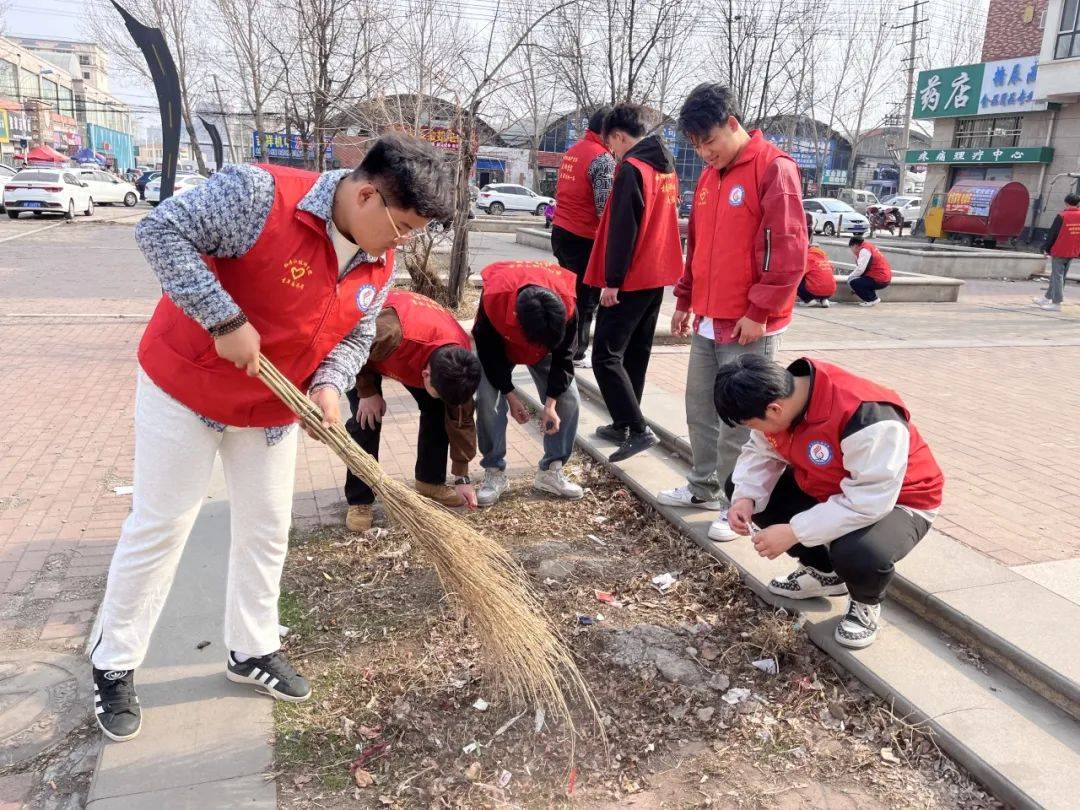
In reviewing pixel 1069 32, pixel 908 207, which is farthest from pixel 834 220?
pixel 1069 32

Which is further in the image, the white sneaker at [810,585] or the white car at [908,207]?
the white car at [908,207]

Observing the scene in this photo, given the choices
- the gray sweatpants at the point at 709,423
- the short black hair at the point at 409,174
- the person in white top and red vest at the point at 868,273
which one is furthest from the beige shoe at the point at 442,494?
the person in white top and red vest at the point at 868,273

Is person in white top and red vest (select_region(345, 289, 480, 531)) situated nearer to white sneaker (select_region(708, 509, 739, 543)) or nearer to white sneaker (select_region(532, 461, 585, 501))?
white sneaker (select_region(532, 461, 585, 501))

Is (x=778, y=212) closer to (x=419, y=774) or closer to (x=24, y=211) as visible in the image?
(x=419, y=774)

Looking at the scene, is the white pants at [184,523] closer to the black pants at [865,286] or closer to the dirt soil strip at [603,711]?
the dirt soil strip at [603,711]

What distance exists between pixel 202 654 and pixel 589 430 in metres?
2.80

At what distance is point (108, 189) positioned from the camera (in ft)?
91.8

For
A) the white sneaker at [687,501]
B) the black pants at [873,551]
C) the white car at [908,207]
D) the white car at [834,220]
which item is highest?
the white car at [908,207]

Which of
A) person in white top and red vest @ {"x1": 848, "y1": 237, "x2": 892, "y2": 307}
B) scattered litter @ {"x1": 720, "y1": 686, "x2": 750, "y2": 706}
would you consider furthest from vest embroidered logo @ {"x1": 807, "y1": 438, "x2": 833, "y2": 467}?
person in white top and red vest @ {"x1": 848, "y1": 237, "x2": 892, "y2": 307}

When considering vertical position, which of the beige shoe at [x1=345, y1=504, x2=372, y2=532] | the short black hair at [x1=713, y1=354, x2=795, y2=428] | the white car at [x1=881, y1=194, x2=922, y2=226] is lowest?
the beige shoe at [x1=345, y1=504, x2=372, y2=532]

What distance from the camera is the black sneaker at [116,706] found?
7.41 ft

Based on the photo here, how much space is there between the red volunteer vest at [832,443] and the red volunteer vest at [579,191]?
3156 mm

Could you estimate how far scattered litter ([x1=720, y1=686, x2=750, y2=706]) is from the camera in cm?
250

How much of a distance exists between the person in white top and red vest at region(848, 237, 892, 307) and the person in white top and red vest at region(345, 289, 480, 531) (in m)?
8.28
